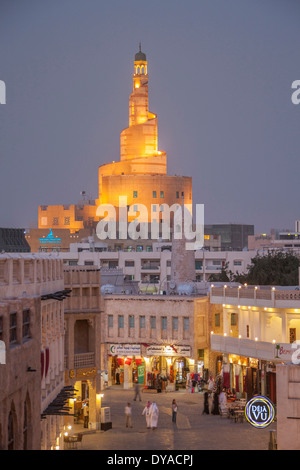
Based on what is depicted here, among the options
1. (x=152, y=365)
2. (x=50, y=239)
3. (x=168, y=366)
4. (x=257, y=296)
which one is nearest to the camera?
(x=257, y=296)

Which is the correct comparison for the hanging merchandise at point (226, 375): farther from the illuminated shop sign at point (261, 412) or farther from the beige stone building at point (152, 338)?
the illuminated shop sign at point (261, 412)

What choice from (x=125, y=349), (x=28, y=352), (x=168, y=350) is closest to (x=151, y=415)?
(x=168, y=350)

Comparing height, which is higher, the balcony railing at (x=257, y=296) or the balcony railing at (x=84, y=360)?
the balcony railing at (x=257, y=296)

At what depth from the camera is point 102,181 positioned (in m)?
159

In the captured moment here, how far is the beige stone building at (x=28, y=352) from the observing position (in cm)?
1941

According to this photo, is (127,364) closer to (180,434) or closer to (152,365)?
(152,365)

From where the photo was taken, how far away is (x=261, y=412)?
33562mm

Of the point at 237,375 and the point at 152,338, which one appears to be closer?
the point at 237,375

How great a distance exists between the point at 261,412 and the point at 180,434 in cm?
602

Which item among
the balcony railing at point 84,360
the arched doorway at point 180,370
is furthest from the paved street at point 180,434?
the arched doorway at point 180,370

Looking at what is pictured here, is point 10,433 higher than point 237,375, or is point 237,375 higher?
point 10,433

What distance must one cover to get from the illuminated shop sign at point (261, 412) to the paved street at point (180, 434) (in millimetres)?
1598

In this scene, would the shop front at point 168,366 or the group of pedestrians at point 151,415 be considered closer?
the group of pedestrians at point 151,415

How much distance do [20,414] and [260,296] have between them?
27455 millimetres
